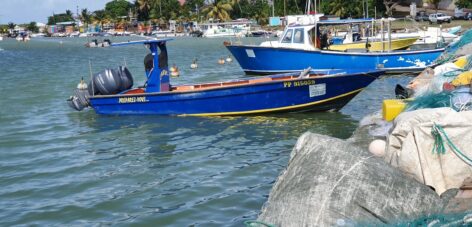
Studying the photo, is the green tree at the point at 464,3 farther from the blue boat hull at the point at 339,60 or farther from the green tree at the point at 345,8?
the blue boat hull at the point at 339,60

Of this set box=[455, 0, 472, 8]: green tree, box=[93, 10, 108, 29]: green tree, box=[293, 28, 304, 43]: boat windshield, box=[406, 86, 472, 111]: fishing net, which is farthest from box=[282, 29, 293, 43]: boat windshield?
box=[93, 10, 108, 29]: green tree

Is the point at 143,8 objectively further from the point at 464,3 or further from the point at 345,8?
the point at 464,3

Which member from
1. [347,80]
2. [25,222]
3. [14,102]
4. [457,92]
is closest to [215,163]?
[25,222]

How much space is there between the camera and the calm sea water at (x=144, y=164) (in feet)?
27.8

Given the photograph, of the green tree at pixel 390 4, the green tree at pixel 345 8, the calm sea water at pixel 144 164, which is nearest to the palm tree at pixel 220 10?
the green tree at pixel 345 8

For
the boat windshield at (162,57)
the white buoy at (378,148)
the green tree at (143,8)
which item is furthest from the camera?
the green tree at (143,8)

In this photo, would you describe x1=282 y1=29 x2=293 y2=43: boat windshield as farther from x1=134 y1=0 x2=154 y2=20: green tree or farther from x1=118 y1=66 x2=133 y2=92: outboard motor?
x1=134 y1=0 x2=154 y2=20: green tree

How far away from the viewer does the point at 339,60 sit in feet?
77.0

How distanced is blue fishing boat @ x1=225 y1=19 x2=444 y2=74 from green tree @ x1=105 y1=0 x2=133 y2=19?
5892 inches

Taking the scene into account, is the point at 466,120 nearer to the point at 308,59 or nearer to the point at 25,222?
the point at 25,222

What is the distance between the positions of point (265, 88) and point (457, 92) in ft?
25.1

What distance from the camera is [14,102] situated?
21.2 meters

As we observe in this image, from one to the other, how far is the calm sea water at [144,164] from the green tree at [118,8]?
Result: 155 meters

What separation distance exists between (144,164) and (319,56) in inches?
535
